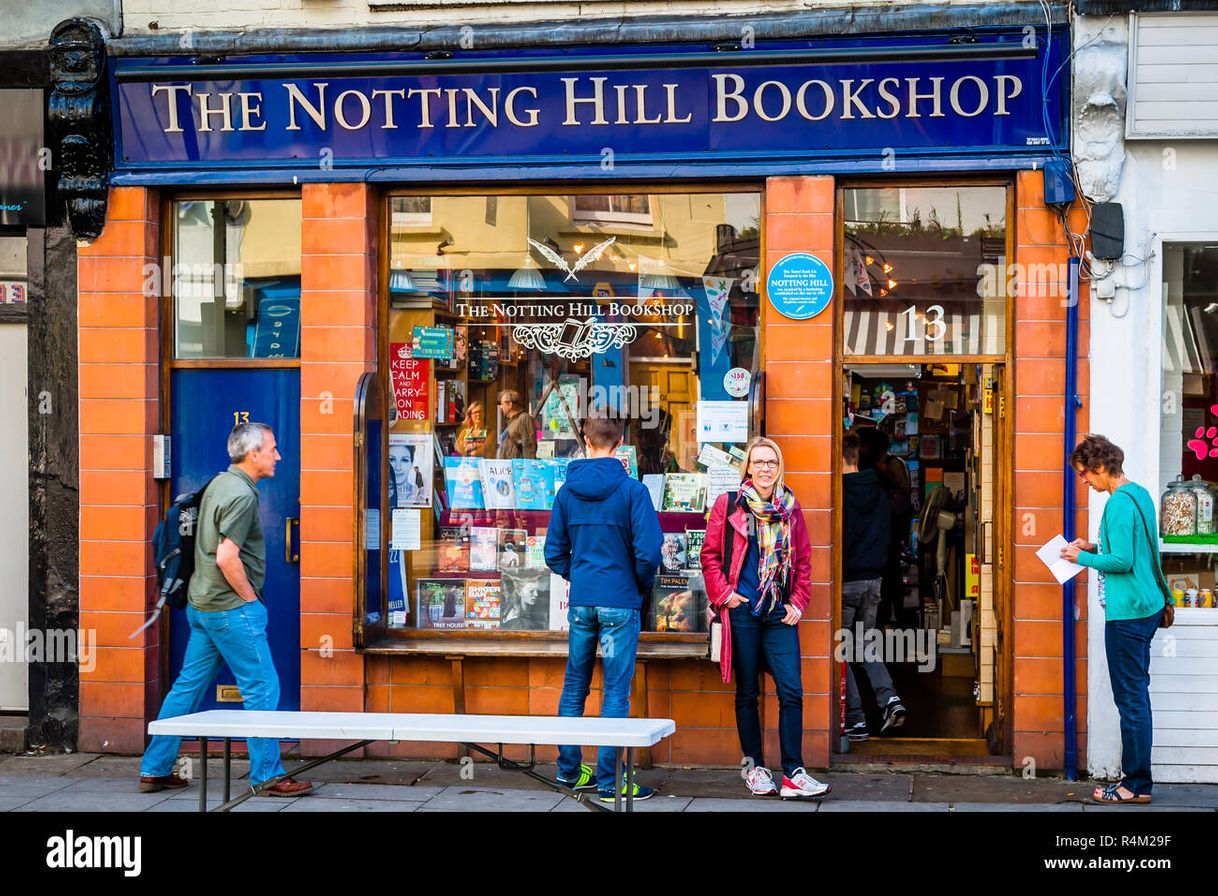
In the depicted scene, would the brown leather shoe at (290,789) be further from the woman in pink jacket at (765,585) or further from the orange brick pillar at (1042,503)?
the orange brick pillar at (1042,503)

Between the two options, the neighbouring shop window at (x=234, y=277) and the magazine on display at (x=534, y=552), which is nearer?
the magazine on display at (x=534, y=552)

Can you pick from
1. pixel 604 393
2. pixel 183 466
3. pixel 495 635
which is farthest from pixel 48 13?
pixel 495 635

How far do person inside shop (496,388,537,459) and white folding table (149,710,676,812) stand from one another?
2.55 meters

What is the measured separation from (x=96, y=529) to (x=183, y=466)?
66 cm

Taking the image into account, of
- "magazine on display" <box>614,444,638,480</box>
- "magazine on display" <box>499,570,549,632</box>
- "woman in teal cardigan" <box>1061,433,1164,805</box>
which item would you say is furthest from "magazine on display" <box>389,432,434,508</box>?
"woman in teal cardigan" <box>1061,433,1164,805</box>

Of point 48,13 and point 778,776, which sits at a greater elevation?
point 48,13

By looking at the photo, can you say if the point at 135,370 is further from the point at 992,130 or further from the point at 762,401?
the point at 992,130

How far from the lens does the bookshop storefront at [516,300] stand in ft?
28.5

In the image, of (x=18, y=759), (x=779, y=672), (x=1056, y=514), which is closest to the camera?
(x=779, y=672)

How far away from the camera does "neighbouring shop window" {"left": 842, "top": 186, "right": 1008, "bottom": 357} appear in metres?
8.81

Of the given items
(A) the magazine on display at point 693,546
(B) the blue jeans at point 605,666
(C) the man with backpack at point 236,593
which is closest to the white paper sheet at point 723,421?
(A) the magazine on display at point 693,546

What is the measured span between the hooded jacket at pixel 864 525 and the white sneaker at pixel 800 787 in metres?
1.69

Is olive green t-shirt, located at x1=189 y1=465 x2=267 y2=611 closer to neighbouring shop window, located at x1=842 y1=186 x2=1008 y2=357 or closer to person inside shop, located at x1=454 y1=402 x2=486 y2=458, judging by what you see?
person inside shop, located at x1=454 y1=402 x2=486 y2=458

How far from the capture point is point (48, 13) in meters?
9.34
